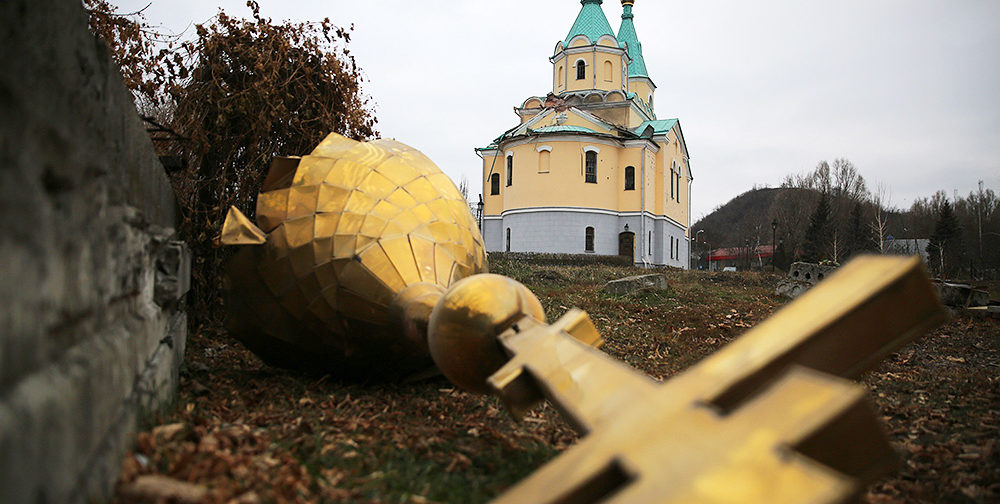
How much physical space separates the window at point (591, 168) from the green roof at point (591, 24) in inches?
266

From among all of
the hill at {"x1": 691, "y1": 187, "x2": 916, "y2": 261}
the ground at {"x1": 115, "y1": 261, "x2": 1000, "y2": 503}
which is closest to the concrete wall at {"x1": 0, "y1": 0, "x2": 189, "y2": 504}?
the ground at {"x1": 115, "y1": 261, "x2": 1000, "y2": 503}

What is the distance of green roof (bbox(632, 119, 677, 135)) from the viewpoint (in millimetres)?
34844

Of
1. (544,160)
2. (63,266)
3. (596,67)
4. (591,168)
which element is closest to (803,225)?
(596,67)

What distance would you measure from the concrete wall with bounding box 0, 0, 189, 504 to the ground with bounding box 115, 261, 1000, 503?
393mm

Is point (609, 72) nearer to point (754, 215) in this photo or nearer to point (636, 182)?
point (636, 182)

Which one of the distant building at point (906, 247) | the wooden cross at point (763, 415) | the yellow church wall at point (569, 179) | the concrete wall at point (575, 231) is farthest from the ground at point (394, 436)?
the distant building at point (906, 247)

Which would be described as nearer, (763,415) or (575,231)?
(763,415)

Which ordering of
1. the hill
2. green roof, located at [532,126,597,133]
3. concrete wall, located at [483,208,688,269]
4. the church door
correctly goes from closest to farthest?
Answer: 1. green roof, located at [532,126,597,133]
2. concrete wall, located at [483,208,688,269]
3. the church door
4. the hill

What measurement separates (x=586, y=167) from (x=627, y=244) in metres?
4.73

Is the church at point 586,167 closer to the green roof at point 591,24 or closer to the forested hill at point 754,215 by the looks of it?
the green roof at point 591,24

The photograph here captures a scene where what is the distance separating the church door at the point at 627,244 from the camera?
33312 mm

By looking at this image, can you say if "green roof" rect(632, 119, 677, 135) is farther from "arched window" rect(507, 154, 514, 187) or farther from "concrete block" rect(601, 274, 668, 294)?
"concrete block" rect(601, 274, 668, 294)

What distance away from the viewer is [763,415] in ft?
5.70

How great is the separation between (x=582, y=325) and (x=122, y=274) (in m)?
2.34
